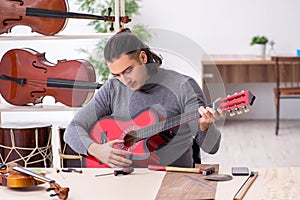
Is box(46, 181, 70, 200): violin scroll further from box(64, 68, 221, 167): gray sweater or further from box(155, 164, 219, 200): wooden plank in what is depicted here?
box(64, 68, 221, 167): gray sweater

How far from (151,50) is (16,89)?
105 cm

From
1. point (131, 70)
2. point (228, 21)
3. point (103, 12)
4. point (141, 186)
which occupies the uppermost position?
point (103, 12)

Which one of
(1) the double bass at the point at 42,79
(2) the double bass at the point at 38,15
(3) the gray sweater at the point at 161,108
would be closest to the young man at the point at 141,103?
(3) the gray sweater at the point at 161,108

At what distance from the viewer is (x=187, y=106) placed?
9.16ft

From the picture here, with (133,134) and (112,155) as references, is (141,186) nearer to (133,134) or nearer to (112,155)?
(112,155)

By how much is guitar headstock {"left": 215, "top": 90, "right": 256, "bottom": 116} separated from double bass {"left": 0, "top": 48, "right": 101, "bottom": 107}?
1.28 meters

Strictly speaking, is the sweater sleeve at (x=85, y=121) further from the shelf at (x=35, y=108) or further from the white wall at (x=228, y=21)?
the white wall at (x=228, y=21)

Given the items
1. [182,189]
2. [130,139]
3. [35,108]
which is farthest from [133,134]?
[35,108]

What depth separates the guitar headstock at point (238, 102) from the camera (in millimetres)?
2172

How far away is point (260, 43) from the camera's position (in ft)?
23.7

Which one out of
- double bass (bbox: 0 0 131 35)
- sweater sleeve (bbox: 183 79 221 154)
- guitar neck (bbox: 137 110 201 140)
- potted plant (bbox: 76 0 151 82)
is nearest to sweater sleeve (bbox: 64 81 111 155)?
guitar neck (bbox: 137 110 201 140)

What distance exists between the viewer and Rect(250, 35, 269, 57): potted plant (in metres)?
7.21

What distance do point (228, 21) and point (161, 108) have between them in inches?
186

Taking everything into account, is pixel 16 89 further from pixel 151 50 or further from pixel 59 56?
pixel 59 56
